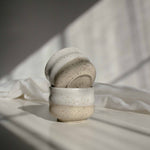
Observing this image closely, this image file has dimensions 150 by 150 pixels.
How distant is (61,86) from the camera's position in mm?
629

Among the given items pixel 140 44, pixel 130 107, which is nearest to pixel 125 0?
pixel 140 44

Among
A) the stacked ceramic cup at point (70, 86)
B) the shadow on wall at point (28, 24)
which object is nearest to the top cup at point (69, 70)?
the stacked ceramic cup at point (70, 86)

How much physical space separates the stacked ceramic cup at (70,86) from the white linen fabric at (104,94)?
21 centimetres

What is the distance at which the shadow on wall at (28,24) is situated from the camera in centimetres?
337

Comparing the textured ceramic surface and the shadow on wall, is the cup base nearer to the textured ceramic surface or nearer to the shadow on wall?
the textured ceramic surface

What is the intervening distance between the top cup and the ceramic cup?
0.07ft

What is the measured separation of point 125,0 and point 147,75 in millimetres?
994

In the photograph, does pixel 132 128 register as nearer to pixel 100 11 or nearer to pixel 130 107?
pixel 130 107

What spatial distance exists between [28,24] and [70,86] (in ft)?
10.00

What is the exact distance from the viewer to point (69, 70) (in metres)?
0.62

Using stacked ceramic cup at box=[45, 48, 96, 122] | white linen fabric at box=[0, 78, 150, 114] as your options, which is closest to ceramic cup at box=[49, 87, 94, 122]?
stacked ceramic cup at box=[45, 48, 96, 122]

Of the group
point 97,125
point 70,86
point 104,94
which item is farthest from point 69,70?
point 104,94

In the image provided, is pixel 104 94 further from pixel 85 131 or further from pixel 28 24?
pixel 28 24

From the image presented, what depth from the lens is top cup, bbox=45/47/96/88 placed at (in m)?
0.62
